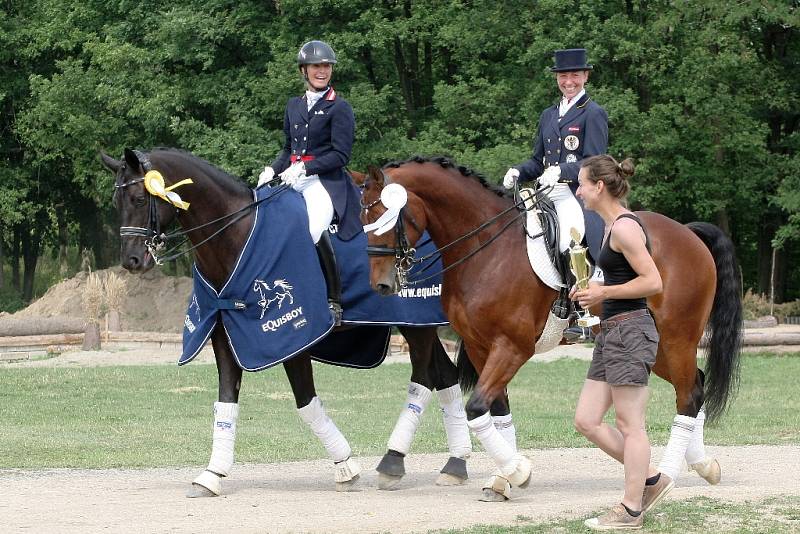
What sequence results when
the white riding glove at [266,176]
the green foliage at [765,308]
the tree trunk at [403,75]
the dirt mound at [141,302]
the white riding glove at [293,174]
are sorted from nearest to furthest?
the white riding glove at [293,174]
the white riding glove at [266,176]
the green foliage at [765,308]
the dirt mound at [141,302]
the tree trunk at [403,75]

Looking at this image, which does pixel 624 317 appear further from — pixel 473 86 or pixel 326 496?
pixel 473 86

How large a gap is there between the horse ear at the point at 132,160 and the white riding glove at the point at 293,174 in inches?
42.2

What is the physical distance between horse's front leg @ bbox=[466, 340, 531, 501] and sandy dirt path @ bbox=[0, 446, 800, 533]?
0.46 ft

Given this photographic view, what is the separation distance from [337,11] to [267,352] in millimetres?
26124

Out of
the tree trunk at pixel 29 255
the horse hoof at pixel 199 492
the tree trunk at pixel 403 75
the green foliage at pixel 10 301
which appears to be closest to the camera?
the horse hoof at pixel 199 492

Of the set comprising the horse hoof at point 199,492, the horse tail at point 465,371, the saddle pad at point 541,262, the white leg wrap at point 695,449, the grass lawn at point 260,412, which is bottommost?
the grass lawn at point 260,412

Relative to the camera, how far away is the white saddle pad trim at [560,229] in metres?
9.09

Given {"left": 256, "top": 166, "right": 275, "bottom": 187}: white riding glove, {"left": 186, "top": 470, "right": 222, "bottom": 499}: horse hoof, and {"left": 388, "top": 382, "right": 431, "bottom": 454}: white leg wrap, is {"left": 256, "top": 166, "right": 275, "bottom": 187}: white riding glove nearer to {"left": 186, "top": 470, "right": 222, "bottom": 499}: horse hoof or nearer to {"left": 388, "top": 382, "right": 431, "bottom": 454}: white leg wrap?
{"left": 388, "top": 382, "right": 431, "bottom": 454}: white leg wrap

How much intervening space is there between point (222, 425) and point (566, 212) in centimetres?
278

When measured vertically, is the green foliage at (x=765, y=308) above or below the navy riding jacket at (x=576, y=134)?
below

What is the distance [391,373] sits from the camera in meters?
21.7

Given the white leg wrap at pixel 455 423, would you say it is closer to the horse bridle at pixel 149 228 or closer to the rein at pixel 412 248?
the rein at pixel 412 248

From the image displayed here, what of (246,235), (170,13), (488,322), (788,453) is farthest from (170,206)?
(170,13)

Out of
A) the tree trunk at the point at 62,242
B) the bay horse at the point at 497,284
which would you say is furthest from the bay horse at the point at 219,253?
the tree trunk at the point at 62,242
